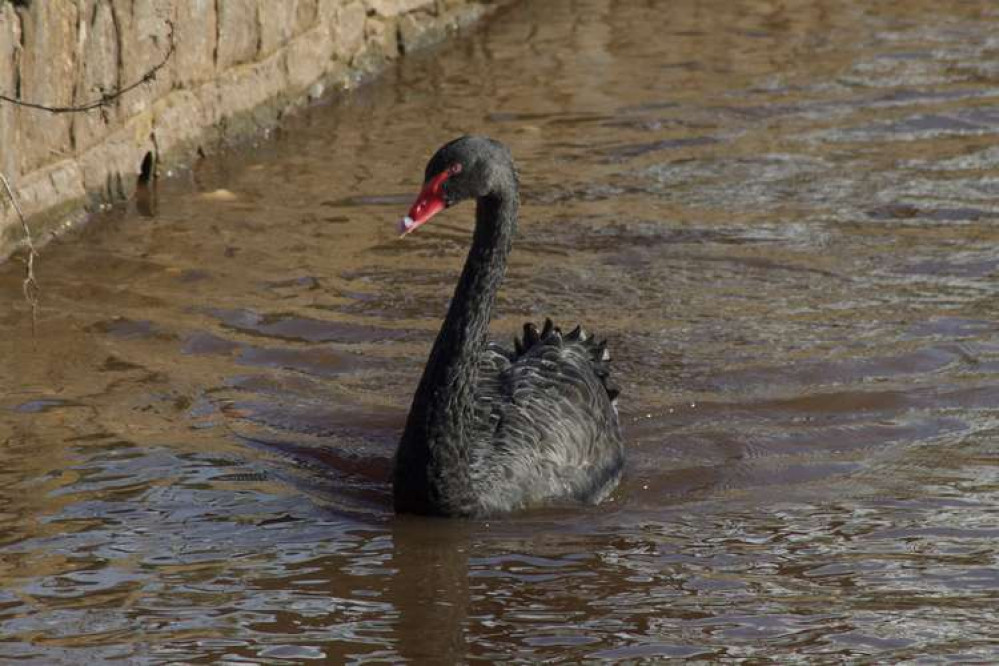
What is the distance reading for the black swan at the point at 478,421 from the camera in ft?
19.1

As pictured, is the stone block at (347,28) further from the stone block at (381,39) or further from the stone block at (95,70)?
the stone block at (95,70)

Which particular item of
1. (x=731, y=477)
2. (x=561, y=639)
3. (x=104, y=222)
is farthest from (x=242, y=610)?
(x=104, y=222)

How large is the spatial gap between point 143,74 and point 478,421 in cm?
403

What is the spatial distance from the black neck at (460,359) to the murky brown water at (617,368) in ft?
0.88

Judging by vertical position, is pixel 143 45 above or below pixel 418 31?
below

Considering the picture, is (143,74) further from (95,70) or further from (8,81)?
(8,81)

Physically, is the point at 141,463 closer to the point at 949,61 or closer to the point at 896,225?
the point at 896,225

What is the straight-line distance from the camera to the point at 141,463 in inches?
248

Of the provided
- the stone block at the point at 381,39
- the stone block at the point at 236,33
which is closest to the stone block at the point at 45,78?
the stone block at the point at 236,33

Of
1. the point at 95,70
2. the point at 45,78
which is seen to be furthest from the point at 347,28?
the point at 45,78

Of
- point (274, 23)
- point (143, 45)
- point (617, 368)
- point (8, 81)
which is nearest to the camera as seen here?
point (617, 368)

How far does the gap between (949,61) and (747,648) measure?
7.79 m

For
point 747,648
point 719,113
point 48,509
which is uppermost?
point 719,113

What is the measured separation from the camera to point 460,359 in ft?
19.3
